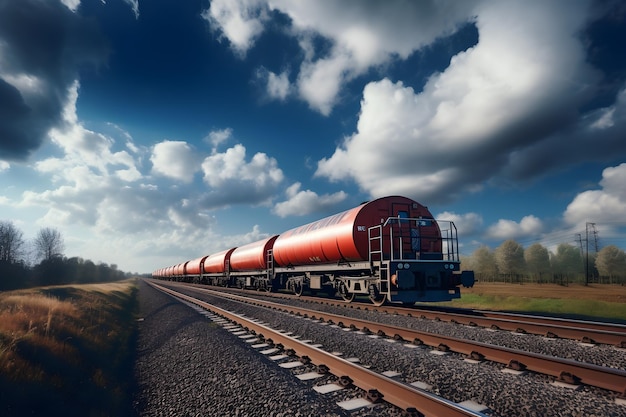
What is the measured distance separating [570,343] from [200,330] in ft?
29.0

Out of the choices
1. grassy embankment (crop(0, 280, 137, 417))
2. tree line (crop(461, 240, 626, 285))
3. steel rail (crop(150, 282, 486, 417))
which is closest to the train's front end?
steel rail (crop(150, 282, 486, 417))

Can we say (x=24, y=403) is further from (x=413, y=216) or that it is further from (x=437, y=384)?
(x=413, y=216)

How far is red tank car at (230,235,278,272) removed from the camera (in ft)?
73.9

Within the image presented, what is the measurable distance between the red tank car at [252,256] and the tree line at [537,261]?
197ft

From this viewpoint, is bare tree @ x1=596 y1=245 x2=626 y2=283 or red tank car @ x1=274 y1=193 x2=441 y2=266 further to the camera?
bare tree @ x1=596 y1=245 x2=626 y2=283

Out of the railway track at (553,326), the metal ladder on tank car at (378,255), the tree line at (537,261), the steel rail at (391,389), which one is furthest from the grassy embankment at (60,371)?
the tree line at (537,261)

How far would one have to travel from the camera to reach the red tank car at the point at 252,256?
886 inches

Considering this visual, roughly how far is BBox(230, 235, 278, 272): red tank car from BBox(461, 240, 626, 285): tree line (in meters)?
60.1

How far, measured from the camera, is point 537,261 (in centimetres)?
10025

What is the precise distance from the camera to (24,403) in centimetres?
418

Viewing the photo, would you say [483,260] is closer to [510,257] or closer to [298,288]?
[510,257]

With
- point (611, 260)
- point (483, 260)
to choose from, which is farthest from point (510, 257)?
point (611, 260)

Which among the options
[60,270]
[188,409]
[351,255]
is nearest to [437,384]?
[188,409]

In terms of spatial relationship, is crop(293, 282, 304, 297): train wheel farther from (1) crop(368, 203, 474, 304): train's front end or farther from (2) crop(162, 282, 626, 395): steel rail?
(2) crop(162, 282, 626, 395): steel rail
